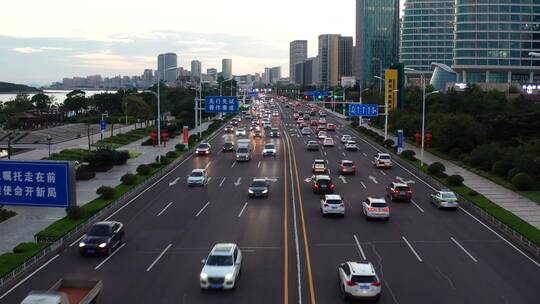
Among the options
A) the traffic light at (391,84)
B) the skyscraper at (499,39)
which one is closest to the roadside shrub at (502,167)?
the traffic light at (391,84)

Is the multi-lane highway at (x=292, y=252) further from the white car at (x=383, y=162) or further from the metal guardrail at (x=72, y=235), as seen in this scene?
the white car at (x=383, y=162)

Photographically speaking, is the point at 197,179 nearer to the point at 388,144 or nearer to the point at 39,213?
the point at 39,213

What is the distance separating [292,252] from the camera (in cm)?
2620

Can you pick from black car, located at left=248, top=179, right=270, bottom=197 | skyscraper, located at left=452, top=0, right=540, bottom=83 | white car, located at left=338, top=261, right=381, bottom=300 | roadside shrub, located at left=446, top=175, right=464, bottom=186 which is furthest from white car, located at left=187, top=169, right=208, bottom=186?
skyscraper, located at left=452, top=0, right=540, bottom=83

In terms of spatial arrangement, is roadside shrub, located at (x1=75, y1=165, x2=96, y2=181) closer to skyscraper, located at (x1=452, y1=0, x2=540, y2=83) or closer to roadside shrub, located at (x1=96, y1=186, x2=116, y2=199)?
roadside shrub, located at (x1=96, y1=186, x2=116, y2=199)

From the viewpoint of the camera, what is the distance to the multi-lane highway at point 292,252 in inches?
826

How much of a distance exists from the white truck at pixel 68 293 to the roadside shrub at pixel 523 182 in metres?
34.2

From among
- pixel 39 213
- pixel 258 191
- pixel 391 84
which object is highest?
pixel 391 84

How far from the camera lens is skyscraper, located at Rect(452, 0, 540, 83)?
139500 millimetres

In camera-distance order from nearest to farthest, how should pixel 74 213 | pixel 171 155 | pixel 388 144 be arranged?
pixel 74 213 < pixel 171 155 < pixel 388 144

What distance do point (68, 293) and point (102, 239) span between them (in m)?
7.23

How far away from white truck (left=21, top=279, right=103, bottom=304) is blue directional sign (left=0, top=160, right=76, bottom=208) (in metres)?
9.83

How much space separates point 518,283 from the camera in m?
22.3

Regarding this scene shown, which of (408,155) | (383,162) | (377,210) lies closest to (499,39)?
(408,155)
